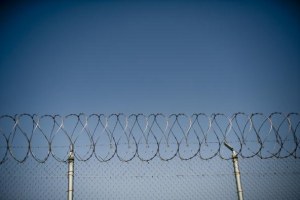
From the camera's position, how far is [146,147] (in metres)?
5.26

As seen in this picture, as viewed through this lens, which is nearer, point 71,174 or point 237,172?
point 71,174

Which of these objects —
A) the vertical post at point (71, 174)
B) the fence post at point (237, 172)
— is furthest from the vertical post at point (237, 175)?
the vertical post at point (71, 174)

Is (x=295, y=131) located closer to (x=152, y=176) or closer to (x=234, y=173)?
(x=234, y=173)

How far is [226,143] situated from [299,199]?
2266 mm

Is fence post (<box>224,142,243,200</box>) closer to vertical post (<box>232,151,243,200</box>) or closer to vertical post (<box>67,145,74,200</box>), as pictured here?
vertical post (<box>232,151,243,200</box>)

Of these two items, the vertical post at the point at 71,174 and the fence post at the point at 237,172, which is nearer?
the vertical post at the point at 71,174

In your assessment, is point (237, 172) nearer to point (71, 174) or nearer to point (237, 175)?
point (237, 175)

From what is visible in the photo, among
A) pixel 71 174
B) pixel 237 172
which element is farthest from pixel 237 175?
pixel 71 174

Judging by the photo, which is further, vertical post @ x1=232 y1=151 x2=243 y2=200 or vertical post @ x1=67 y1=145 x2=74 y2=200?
vertical post @ x1=232 y1=151 x2=243 y2=200

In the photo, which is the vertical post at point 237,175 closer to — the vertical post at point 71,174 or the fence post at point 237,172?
the fence post at point 237,172

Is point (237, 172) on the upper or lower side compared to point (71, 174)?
lower

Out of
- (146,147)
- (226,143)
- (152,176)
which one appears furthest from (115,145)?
(226,143)

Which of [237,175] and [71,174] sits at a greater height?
[71,174]

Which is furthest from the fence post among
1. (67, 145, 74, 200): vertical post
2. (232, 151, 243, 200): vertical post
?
(67, 145, 74, 200): vertical post
